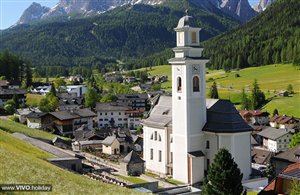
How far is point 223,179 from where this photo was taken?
36.3m

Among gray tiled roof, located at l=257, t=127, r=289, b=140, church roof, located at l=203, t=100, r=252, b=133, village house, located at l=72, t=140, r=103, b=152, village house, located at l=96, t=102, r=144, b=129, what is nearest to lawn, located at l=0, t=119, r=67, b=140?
village house, located at l=72, t=140, r=103, b=152

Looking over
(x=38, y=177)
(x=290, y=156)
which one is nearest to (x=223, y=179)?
(x=38, y=177)

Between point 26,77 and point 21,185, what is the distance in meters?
131

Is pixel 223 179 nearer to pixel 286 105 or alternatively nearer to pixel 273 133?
pixel 273 133

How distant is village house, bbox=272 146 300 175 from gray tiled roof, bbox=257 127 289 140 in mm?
26560

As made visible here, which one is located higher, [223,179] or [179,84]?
[179,84]

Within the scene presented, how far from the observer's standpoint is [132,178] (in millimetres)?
46375

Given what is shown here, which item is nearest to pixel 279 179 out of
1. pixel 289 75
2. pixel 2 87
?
pixel 2 87

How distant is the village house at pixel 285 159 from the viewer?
58.7 metres

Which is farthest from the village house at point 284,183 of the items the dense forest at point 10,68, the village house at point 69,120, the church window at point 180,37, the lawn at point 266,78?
the dense forest at point 10,68

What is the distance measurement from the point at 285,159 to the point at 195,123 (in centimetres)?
1942

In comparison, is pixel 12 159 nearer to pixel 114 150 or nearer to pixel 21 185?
pixel 21 185

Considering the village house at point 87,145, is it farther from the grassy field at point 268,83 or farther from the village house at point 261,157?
the grassy field at point 268,83

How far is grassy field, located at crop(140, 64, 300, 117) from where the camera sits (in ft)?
410
